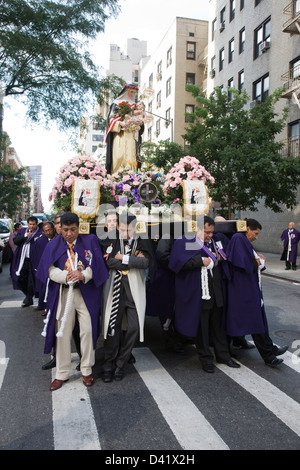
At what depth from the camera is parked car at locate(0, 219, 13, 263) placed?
15.6 meters

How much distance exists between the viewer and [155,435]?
323 centimetres

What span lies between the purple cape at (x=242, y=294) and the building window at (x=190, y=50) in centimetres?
3934

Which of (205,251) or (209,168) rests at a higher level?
(209,168)

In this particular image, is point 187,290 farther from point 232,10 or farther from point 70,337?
point 232,10

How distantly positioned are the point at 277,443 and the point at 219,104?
1733 cm

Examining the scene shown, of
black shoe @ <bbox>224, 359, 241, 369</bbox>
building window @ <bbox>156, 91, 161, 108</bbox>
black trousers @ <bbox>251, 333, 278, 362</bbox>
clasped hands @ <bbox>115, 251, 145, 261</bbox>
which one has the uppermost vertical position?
building window @ <bbox>156, 91, 161, 108</bbox>

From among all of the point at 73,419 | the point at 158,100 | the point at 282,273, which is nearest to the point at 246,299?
the point at 73,419

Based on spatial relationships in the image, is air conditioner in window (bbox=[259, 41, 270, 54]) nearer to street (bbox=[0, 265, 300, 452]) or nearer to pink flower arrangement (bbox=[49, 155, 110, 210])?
pink flower arrangement (bbox=[49, 155, 110, 210])

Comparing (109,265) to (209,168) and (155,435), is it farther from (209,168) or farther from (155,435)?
(209,168)

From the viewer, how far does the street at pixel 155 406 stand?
313cm

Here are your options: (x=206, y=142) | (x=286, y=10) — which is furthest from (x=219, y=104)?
(x=286, y=10)

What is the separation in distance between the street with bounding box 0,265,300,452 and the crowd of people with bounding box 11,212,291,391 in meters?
0.24

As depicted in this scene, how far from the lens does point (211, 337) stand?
5105mm

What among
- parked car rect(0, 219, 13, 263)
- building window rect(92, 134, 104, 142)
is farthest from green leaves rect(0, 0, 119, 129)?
building window rect(92, 134, 104, 142)
